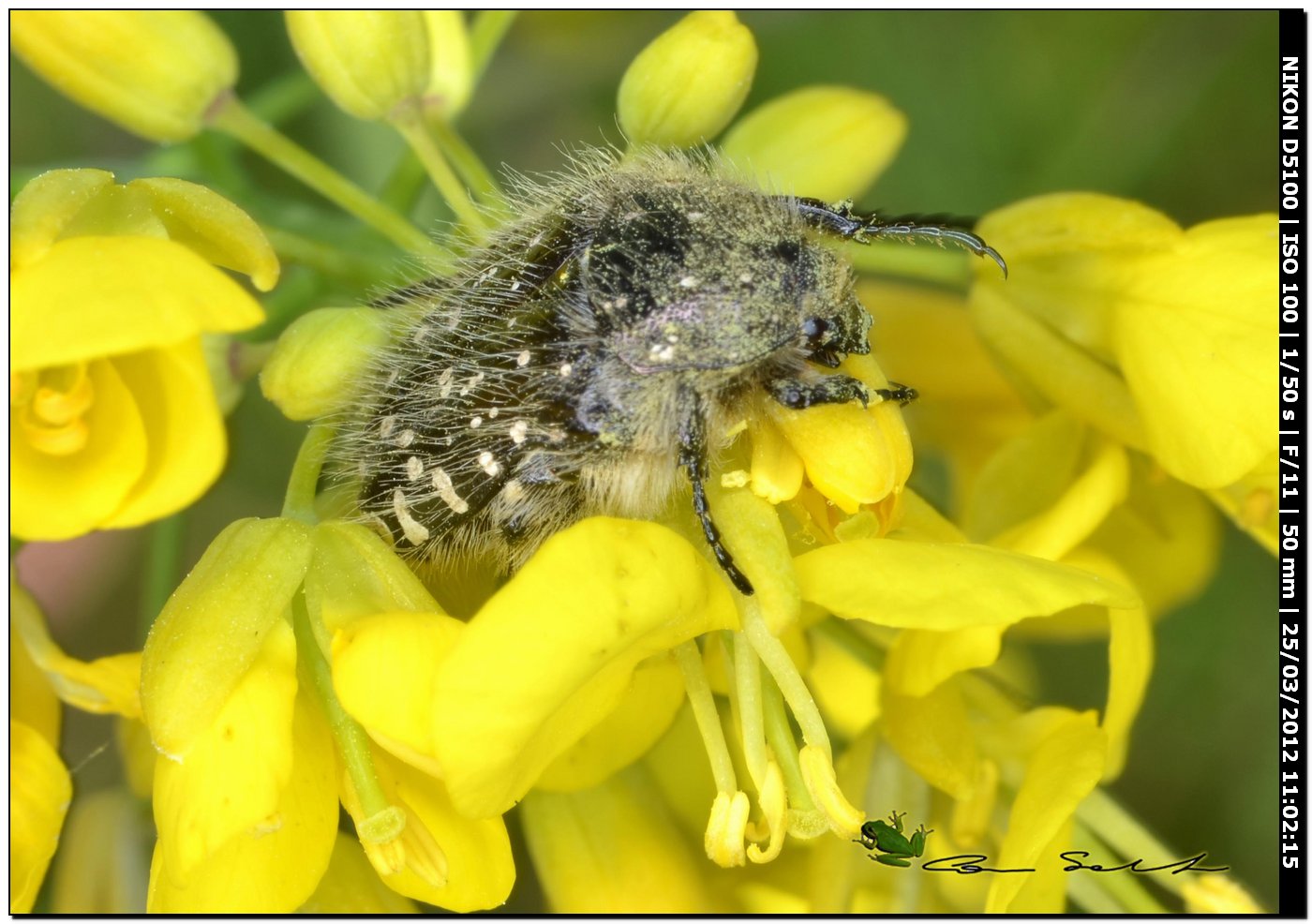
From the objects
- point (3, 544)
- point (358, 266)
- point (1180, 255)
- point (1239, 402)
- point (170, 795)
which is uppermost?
point (1180, 255)

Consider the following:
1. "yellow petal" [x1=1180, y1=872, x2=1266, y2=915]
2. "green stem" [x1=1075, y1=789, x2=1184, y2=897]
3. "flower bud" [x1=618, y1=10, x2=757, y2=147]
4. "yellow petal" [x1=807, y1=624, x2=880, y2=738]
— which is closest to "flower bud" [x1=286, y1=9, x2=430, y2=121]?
"flower bud" [x1=618, y1=10, x2=757, y2=147]

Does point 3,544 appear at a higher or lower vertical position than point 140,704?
higher

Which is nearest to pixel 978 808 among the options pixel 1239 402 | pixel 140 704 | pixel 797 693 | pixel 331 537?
pixel 797 693

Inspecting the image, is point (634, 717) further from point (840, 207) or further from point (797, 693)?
point (840, 207)

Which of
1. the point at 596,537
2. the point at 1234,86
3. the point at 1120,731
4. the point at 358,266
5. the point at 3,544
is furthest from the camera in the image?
the point at 1234,86

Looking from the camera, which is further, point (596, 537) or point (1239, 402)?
point (1239, 402)

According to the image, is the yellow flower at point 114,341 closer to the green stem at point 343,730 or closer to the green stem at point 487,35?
the green stem at point 343,730

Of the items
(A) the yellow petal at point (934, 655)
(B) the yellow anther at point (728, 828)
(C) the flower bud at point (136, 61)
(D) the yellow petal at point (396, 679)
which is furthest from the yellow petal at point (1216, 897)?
(C) the flower bud at point (136, 61)
